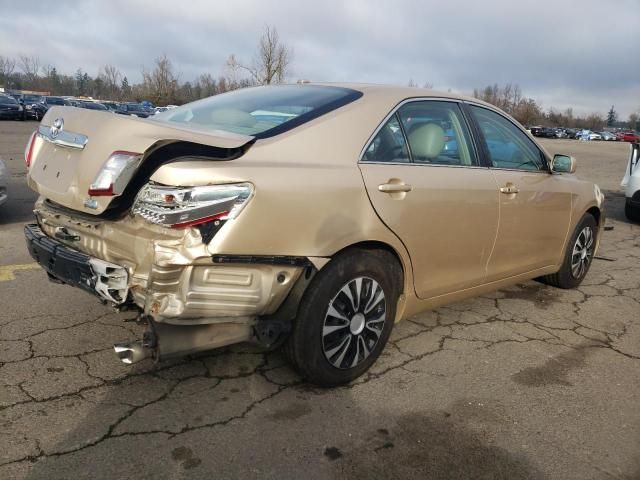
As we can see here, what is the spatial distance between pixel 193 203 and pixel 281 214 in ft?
1.33

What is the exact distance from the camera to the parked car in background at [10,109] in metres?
32.6

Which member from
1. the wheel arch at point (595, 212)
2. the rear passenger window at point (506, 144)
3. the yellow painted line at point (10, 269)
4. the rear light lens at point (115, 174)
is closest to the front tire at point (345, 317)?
the rear light lens at point (115, 174)

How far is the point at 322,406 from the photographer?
280 cm

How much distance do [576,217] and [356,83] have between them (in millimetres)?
2426

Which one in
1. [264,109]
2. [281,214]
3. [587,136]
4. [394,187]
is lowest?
[281,214]

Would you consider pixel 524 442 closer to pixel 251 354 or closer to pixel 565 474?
pixel 565 474

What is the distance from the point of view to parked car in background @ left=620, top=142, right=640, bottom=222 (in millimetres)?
8570

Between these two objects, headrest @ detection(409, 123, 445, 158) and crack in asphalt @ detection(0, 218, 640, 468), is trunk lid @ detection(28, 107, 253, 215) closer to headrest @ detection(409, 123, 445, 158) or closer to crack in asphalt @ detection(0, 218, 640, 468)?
crack in asphalt @ detection(0, 218, 640, 468)

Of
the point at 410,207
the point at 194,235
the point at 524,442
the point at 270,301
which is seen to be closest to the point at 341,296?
→ the point at 270,301

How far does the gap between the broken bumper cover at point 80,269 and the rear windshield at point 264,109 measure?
3.07 ft

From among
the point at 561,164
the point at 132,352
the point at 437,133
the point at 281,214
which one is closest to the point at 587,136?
the point at 561,164

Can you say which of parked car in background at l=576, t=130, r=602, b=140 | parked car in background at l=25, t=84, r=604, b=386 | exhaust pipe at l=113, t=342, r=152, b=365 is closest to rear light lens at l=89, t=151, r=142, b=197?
parked car in background at l=25, t=84, r=604, b=386

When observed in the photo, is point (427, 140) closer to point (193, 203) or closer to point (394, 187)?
point (394, 187)

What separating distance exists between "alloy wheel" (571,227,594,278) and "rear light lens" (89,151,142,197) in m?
3.91
